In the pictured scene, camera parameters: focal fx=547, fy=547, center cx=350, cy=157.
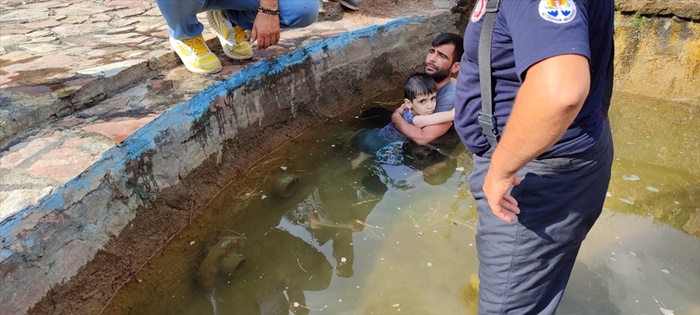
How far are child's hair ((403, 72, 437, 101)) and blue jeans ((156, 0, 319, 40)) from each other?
1.05 meters

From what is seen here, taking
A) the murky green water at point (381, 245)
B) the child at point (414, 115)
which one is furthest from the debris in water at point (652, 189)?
the child at point (414, 115)

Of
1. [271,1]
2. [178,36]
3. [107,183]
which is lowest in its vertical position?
[107,183]

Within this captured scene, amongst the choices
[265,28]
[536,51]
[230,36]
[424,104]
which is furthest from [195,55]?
[536,51]

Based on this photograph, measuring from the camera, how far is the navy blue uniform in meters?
1.41

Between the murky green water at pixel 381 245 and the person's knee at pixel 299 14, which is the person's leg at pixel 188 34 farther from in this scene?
the murky green water at pixel 381 245

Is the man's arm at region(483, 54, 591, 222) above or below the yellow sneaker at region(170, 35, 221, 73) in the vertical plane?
above

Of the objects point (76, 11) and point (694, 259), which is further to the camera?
point (76, 11)

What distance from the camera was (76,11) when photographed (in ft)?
16.4

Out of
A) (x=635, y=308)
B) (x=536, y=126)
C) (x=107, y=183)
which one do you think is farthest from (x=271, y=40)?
(x=635, y=308)

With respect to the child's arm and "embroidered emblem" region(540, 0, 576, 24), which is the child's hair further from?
"embroidered emblem" region(540, 0, 576, 24)

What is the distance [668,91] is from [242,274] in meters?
4.32

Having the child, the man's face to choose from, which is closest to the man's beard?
the man's face

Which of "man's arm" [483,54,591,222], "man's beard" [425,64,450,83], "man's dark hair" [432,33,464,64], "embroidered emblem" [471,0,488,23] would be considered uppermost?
→ "embroidered emblem" [471,0,488,23]

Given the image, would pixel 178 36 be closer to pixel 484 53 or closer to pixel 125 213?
pixel 125 213
